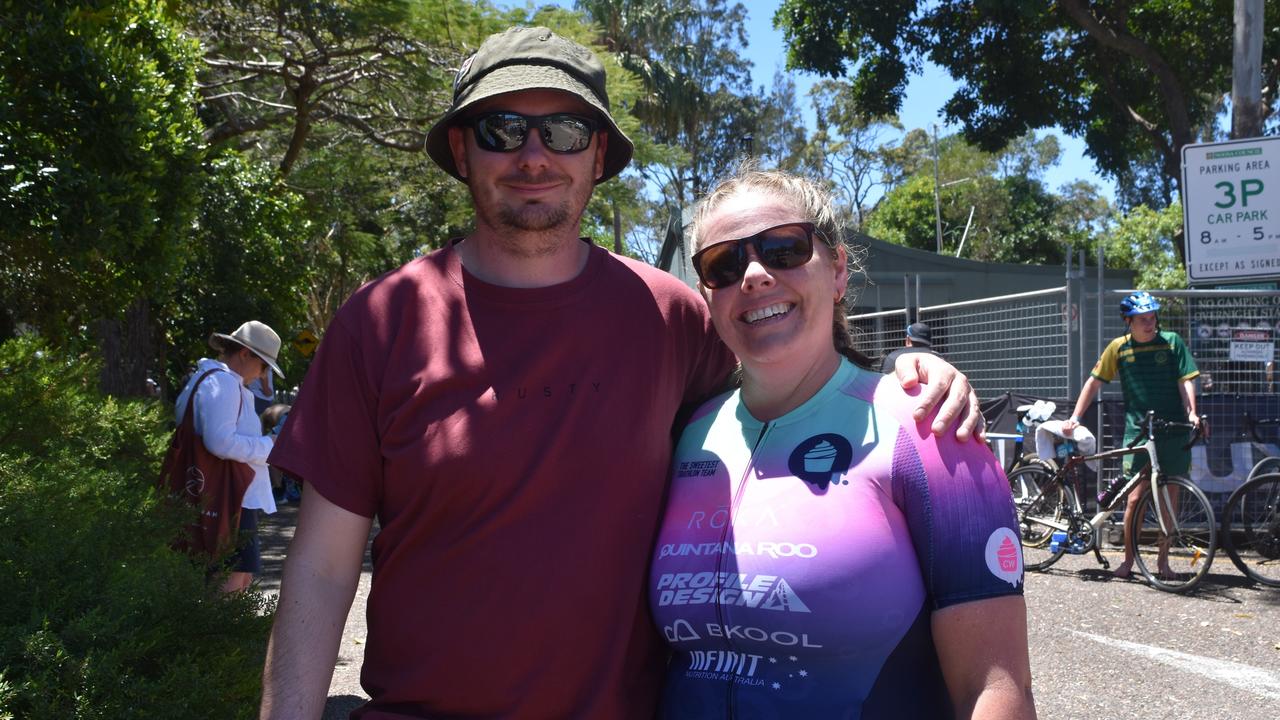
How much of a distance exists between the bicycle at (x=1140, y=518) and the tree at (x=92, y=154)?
6.24m

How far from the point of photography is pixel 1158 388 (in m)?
8.51

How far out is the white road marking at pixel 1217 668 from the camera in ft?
18.4

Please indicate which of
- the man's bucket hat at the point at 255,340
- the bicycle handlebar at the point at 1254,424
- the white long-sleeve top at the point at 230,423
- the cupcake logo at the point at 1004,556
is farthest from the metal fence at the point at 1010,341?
the cupcake logo at the point at 1004,556

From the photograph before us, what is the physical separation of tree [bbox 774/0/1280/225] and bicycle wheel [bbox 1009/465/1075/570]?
31.1 feet

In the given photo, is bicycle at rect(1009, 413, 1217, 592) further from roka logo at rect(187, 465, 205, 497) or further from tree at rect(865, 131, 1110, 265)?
tree at rect(865, 131, 1110, 265)

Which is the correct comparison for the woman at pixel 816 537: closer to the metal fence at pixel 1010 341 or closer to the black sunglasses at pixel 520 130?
the black sunglasses at pixel 520 130

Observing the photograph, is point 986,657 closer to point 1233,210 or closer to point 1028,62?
point 1233,210

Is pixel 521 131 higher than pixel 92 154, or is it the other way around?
pixel 92 154

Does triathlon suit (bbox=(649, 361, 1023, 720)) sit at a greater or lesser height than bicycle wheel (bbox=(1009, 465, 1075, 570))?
greater

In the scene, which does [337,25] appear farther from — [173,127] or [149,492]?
[149,492]

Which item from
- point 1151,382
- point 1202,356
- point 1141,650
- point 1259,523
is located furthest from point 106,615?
point 1202,356

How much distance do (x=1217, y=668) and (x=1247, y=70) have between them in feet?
17.5

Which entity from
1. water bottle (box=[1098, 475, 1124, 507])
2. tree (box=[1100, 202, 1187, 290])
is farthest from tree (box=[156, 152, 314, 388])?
tree (box=[1100, 202, 1187, 290])

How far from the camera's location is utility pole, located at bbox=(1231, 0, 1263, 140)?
8836 mm
